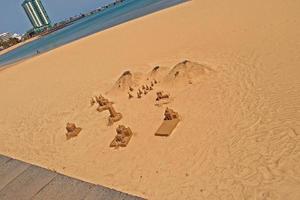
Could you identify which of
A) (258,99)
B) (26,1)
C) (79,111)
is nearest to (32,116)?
(79,111)

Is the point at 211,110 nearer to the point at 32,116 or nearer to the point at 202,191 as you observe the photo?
the point at 202,191

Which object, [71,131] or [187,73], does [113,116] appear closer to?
[71,131]

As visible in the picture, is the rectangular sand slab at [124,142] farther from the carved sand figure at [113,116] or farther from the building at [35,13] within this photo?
the building at [35,13]

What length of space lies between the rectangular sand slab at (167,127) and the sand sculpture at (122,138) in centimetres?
63

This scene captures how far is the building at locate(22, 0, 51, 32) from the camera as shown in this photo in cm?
17688

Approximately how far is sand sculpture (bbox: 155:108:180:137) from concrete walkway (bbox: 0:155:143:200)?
2857 mm

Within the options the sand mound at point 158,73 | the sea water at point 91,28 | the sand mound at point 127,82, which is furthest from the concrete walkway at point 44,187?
the sea water at point 91,28

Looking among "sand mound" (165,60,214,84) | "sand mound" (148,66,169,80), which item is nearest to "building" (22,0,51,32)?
"sand mound" (148,66,169,80)

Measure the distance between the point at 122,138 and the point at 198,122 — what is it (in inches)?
64.3

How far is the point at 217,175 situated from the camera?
4934 millimetres

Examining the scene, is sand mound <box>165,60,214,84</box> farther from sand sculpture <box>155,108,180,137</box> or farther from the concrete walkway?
the concrete walkway

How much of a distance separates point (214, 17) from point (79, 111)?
9.91 m

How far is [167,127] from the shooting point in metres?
6.82

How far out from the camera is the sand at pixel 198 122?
16.1ft
